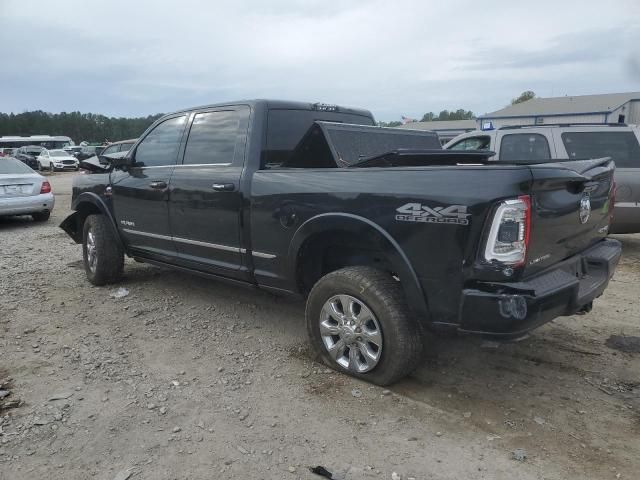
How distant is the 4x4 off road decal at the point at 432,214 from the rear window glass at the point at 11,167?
10208 millimetres

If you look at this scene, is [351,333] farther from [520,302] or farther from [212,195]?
[212,195]

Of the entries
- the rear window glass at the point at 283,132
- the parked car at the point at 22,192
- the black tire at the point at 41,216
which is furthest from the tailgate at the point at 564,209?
the black tire at the point at 41,216

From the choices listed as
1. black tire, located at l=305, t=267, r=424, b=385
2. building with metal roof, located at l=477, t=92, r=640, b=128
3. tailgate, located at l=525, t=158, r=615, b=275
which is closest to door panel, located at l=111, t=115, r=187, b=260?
black tire, located at l=305, t=267, r=424, b=385

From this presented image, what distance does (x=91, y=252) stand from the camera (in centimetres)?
583

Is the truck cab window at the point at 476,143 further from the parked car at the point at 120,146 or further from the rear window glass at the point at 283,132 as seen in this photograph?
the parked car at the point at 120,146

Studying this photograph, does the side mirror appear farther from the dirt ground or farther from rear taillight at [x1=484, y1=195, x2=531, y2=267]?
rear taillight at [x1=484, y1=195, x2=531, y2=267]

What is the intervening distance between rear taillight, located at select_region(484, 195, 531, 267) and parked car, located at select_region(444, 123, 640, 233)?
4.67 meters

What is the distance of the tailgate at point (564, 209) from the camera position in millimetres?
2795

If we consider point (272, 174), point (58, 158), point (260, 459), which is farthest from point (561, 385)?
point (58, 158)

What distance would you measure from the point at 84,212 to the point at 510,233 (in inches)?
200

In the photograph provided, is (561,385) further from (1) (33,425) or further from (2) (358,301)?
(1) (33,425)

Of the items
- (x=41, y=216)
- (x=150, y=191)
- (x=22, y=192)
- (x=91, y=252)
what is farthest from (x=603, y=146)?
(x=41, y=216)

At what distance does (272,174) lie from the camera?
388 cm

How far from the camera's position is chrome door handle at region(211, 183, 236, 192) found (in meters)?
4.09
